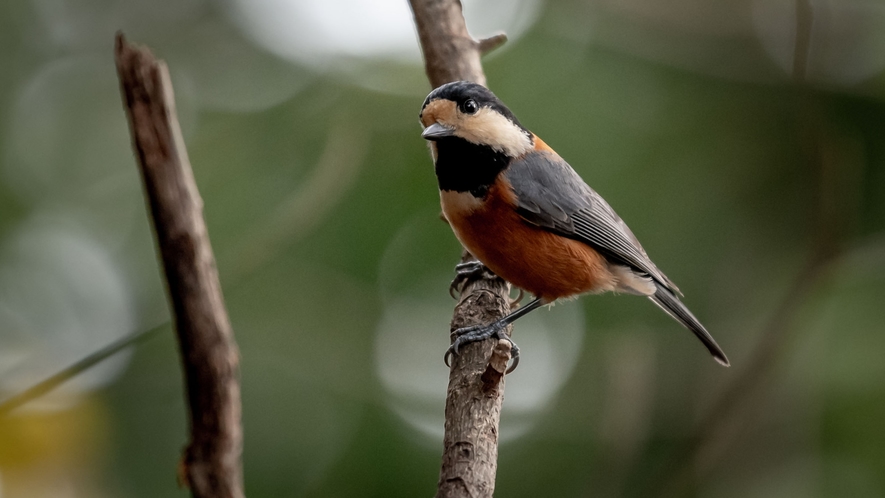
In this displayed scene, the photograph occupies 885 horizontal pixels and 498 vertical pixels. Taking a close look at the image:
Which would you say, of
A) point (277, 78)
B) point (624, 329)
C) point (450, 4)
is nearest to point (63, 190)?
point (277, 78)

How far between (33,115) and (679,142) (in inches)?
181

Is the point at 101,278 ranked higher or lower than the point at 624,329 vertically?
higher

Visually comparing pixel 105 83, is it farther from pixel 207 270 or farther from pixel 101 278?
pixel 207 270

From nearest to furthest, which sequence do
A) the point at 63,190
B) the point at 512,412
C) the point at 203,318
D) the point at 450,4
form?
1. the point at 203,318
2. the point at 450,4
3. the point at 512,412
4. the point at 63,190

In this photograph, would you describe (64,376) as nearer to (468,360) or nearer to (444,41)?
(468,360)

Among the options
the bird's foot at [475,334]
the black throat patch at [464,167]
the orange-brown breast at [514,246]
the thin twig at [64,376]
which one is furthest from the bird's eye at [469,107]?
the thin twig at [64,376]

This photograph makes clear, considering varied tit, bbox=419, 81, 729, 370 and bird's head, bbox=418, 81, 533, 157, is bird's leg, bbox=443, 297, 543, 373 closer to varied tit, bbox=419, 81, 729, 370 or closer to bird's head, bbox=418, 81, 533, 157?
varied tit, bbox=419, 81, 729, 370

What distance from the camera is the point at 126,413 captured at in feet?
13.3

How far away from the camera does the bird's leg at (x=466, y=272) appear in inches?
130

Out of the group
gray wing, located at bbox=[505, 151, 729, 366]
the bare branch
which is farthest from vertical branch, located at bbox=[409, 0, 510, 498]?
gray wing, located at bbox=[505, 151, 729, 366]

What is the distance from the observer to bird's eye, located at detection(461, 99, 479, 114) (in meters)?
2.91

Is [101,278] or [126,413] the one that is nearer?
[126,413]

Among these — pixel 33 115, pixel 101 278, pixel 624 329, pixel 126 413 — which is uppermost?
pixel 33 115

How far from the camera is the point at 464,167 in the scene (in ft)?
9.84
